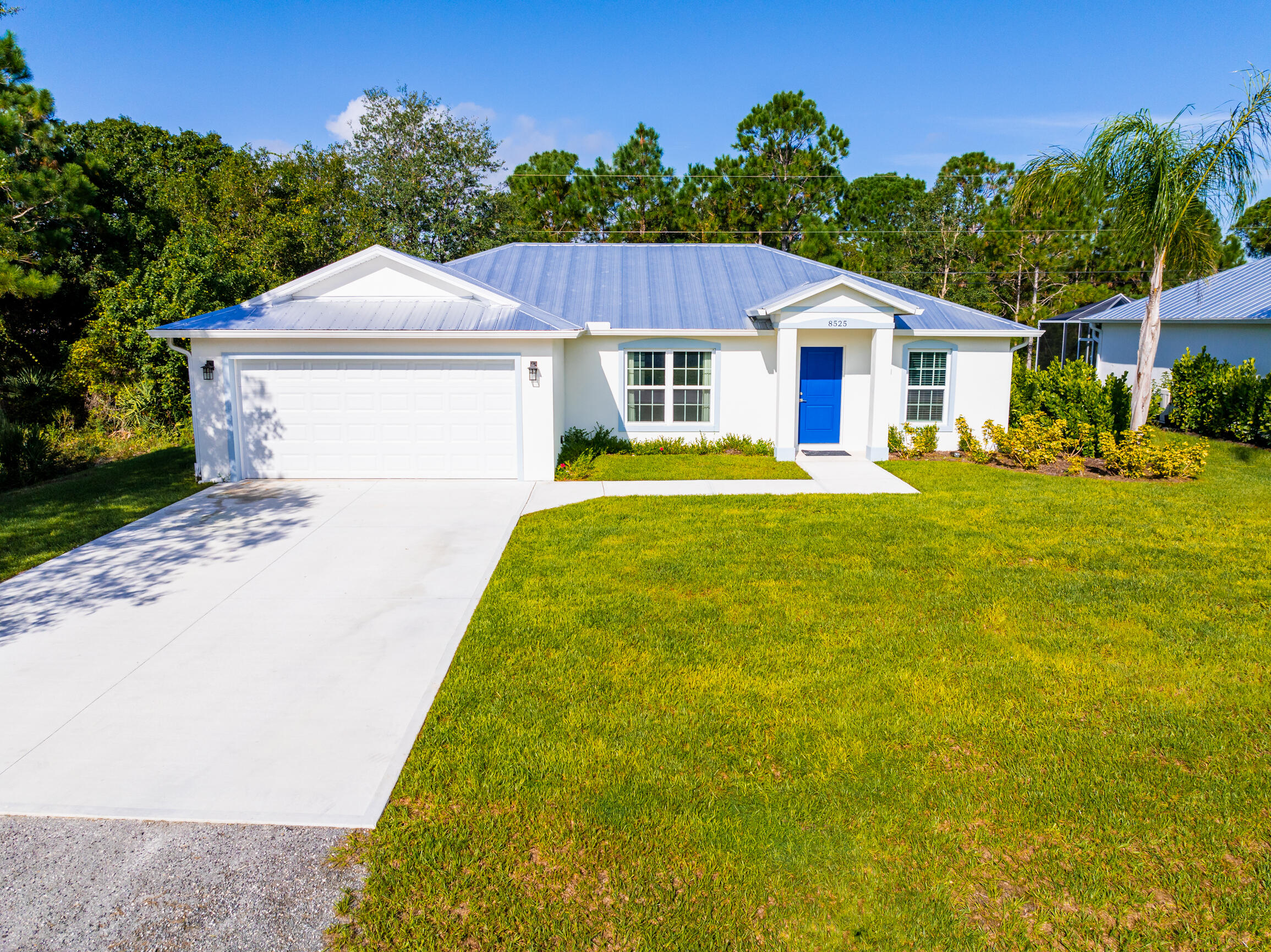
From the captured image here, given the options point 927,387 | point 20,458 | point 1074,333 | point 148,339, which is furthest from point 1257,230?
point 20,458

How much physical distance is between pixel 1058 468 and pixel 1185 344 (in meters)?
9.99

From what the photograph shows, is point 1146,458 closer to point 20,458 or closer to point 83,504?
point 83,504

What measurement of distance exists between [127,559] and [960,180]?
116ft

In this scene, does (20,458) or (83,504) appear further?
(20,458)

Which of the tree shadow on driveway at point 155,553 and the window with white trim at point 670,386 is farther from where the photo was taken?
the window with white trim at point 670,386

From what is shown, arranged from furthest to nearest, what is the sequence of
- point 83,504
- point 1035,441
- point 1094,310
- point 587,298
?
point 1094,310 < point 587,298 < point 1035,441 < point 83,504

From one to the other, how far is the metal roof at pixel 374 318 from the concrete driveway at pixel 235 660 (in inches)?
138

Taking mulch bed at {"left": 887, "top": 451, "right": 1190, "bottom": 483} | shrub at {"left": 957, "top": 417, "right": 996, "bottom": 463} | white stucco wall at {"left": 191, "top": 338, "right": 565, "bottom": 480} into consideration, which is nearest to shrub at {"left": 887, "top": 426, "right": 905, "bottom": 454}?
mulch bed at {"left": 887, "top": 451, "right": 1190, "bottom": 483}

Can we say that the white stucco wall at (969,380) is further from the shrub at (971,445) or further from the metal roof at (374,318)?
the metal roof at (374,318)

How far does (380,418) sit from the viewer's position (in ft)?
46.7

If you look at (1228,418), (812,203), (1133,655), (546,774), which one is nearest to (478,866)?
(546,774)

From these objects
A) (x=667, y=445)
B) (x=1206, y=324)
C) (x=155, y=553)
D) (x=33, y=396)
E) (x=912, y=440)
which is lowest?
(x=155, y=553)

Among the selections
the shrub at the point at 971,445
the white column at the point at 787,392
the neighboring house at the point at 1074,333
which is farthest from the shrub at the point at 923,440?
the neighboring house at the point at 1074,333

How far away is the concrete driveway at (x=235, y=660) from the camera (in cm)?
523
